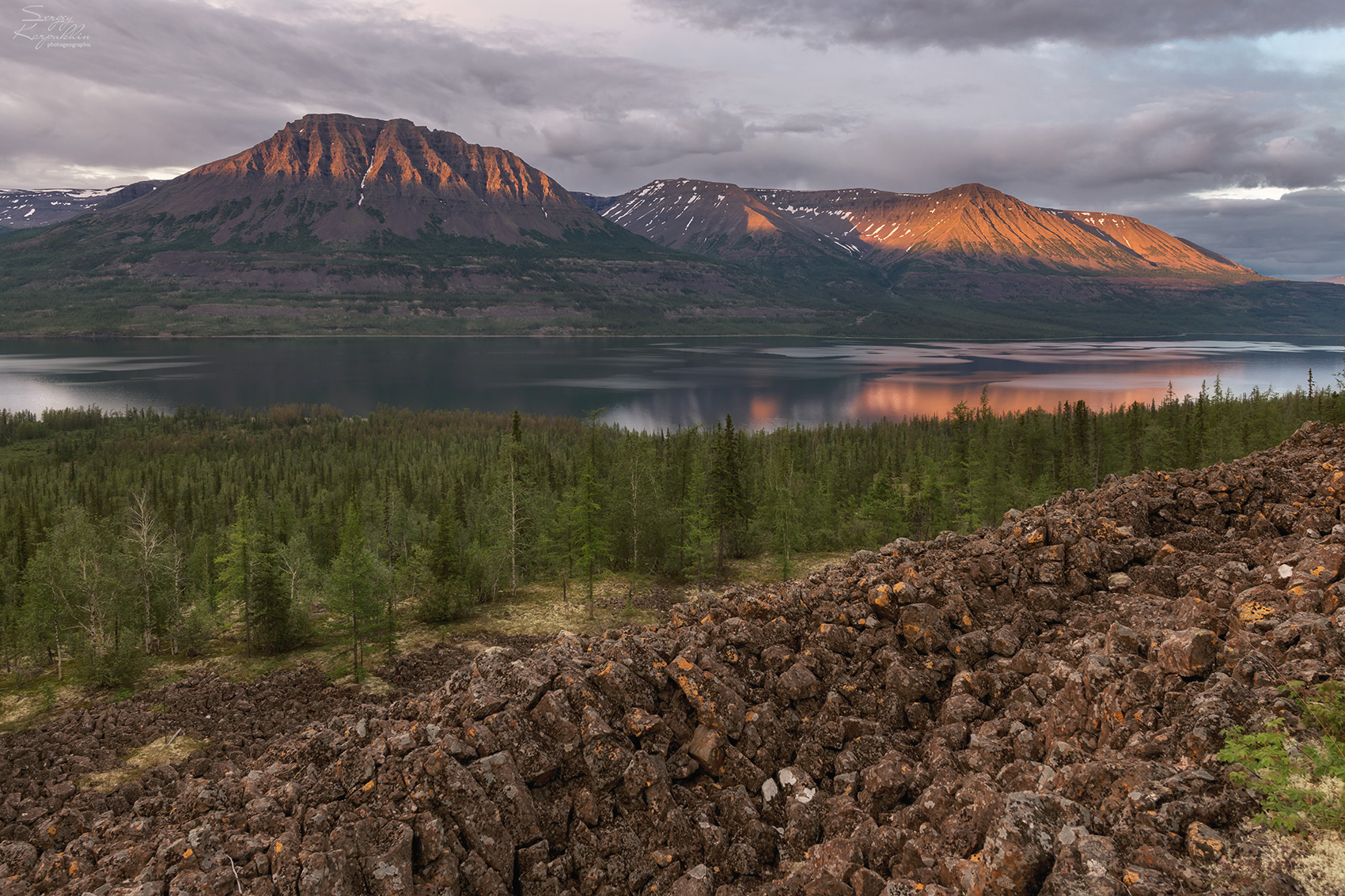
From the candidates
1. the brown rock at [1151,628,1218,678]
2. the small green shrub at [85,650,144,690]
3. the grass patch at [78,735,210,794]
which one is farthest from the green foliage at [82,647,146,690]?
the brown rock at [1151,628,1218,678]

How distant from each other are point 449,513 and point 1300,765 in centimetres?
3670

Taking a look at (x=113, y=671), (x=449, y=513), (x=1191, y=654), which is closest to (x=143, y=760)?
(x=113, y=671)

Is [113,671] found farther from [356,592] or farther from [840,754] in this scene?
[840,754]

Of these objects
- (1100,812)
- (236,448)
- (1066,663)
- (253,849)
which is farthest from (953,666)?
(236,448)

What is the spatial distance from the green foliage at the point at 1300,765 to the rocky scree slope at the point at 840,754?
0.23 meters

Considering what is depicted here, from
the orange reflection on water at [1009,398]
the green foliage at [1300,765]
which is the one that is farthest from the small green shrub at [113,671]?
the orange reflection on water at [1009,398]

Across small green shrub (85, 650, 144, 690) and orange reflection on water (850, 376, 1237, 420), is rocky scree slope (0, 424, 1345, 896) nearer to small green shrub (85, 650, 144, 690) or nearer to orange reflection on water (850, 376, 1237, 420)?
small green shrub (85, 650, 144, 690)

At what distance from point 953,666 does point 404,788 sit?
8.28m

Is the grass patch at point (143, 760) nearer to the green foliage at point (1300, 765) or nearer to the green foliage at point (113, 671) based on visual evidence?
the green foliage at point (113, 671)

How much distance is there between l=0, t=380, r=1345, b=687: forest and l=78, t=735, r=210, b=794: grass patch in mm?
6210

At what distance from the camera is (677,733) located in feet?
33.3

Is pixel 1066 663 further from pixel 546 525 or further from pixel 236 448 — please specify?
pixel 236 448

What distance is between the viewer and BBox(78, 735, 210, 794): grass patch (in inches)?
722

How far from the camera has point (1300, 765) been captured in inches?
249
